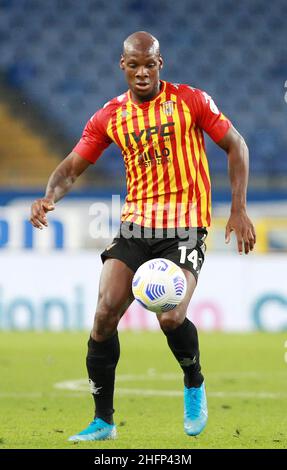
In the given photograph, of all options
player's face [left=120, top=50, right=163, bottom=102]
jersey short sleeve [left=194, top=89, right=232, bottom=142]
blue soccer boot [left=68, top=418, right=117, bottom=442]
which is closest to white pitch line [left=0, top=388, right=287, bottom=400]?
blue soccer boot [left=68, top=418, right=117, bottom=442]

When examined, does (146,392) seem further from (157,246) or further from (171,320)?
A: (171,320)

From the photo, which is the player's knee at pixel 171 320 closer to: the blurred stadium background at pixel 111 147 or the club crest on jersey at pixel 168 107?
the club crest on jersey at pixel 168 107

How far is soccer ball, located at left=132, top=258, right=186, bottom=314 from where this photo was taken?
4.98m

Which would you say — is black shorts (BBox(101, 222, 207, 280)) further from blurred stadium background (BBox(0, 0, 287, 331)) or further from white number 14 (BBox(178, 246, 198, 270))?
blurred stadium background (BBox(0, 0, 287, 331))

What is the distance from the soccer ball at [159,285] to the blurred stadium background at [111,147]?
21.5 feet

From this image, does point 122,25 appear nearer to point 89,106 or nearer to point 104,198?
point 89,106

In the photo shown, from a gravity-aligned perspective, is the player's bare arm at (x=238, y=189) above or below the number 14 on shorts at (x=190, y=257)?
above

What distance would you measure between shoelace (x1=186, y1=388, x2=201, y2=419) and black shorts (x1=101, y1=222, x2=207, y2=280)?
593 mm

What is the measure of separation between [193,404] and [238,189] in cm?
112

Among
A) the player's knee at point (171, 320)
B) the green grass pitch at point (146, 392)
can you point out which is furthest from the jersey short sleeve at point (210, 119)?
the green grass pitch at point (146, 392)

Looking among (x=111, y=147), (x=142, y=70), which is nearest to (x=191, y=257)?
(x=142, y=70)

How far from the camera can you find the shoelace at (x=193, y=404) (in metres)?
5.25

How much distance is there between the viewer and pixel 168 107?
214 inches

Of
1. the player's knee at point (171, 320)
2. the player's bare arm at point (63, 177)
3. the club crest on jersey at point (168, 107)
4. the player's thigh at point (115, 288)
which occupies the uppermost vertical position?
the club crest on jersey at point (168, 107)
